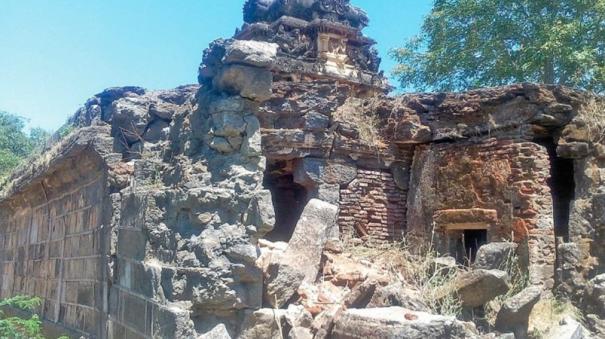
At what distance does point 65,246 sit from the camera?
9.14m

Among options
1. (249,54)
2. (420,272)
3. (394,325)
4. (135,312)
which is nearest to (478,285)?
(420,272)

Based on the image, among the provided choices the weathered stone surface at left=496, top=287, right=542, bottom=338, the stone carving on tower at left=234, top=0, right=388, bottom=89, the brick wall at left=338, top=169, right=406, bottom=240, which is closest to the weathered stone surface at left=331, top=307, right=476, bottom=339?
the weathered stone surface at left=496, top=287, right=542, bottom=338

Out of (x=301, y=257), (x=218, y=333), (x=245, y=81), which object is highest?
(x=245, y=81)

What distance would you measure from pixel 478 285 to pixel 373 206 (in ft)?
8.84

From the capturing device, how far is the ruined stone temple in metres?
5.53

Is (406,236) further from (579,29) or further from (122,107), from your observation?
(579,29)

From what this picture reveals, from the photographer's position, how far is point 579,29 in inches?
643

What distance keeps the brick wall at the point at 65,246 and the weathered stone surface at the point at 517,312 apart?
166 inches

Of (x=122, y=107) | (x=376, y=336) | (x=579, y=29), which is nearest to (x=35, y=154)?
(x=122, y=107)

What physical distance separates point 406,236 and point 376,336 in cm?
385

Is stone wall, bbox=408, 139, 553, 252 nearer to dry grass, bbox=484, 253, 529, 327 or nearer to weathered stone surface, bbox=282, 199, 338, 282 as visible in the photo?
dry grass, bbox=484, 253, 529, 327

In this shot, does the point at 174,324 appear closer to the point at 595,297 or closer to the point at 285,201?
the point at 595,297

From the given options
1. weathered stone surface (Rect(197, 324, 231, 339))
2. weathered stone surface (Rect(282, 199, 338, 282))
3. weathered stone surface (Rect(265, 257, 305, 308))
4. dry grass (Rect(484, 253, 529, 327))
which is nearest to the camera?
weathered stone surface (Rect(197, 324, 231, 339))

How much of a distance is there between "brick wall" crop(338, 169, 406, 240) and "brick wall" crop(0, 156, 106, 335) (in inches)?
122
